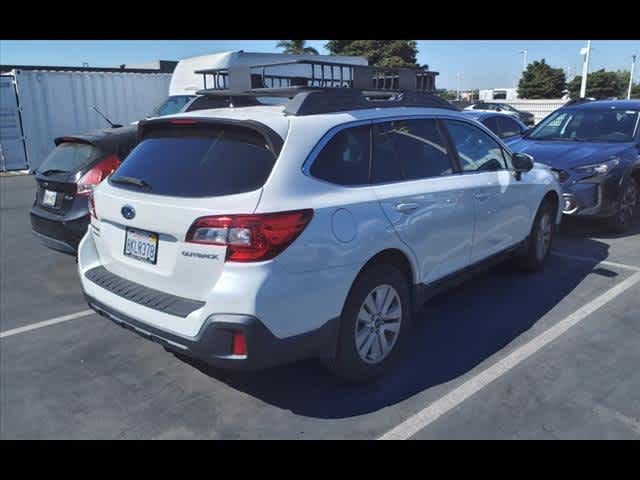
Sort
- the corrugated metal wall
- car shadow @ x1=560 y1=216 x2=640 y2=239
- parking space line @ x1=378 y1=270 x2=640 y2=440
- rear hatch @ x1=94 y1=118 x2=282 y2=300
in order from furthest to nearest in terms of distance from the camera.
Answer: the corrugated metal wall → car shadow @ x1=560 y1=216 x2=640 y2=239 → parking space line @ x1=378 y1=270 x2=640 y2=440 → rear hatch @ x1=94 y1=118 x2=282 y2=300

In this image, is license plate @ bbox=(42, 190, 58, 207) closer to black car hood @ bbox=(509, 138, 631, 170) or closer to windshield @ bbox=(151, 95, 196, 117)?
black car hood @ bbox=(509, 138, 631, 170)

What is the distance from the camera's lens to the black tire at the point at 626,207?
22.4 ft

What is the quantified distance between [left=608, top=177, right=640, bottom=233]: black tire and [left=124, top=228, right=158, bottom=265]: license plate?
612 cm

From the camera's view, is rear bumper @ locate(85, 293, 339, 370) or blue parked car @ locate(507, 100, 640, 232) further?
blue parked car @ locate(507, 100, 640, 232)

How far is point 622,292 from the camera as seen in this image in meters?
4.92

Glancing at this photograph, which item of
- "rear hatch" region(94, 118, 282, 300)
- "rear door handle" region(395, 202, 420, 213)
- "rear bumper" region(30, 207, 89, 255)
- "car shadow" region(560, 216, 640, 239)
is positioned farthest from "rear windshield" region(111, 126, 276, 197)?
"car shadow" region(560, 216, 640, 239)

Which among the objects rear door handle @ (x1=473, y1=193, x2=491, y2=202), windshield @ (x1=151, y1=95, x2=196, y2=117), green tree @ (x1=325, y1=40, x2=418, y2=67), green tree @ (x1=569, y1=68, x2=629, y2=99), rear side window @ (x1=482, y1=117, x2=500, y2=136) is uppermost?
green tree @ (x1=325, y1=40, x2=418, y2=67)

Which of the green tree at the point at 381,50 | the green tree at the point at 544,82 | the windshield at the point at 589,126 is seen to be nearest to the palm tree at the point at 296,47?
the green tree at the point at 381,50

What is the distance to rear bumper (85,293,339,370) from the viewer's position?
264 cm
